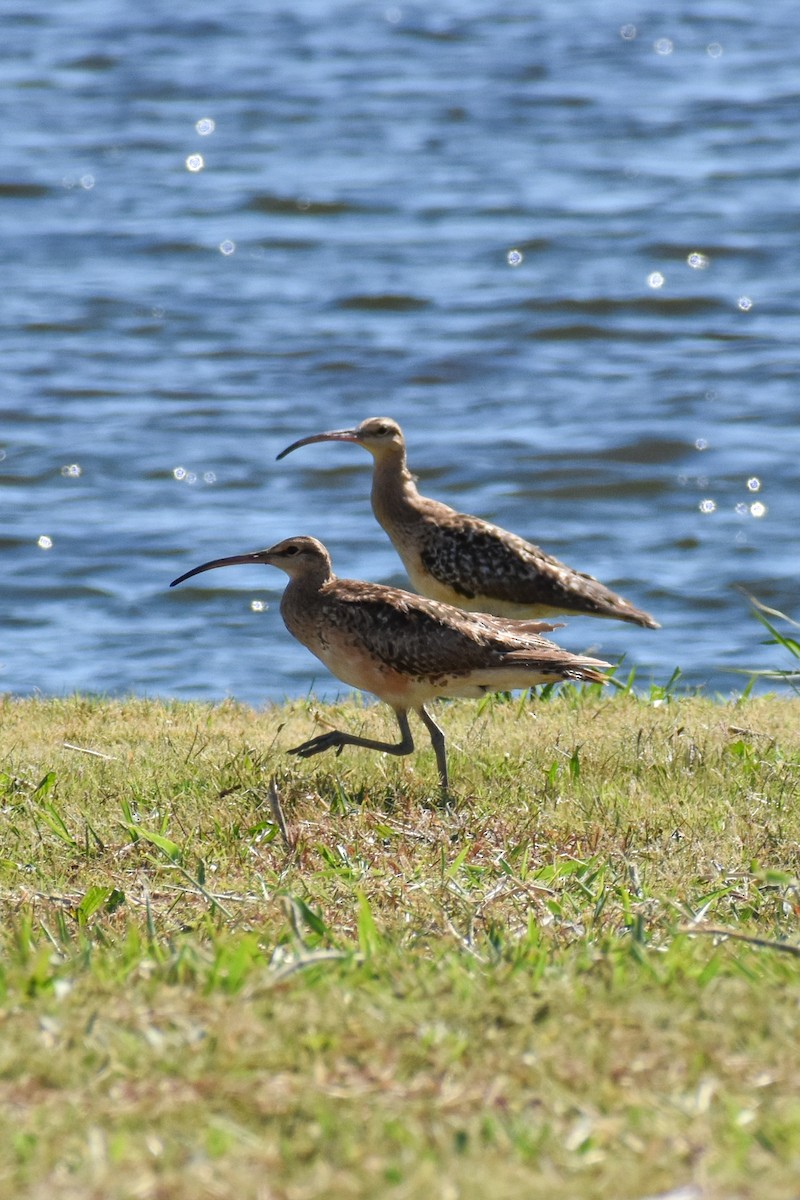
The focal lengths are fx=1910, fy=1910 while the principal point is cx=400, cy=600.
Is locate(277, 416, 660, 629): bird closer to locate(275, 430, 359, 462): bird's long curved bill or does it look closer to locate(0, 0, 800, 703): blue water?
locate(275, 430, 359, 462): bird's long curved bill

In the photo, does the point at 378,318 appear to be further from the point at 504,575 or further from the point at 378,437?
the point at 504,575

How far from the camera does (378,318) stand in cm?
1919

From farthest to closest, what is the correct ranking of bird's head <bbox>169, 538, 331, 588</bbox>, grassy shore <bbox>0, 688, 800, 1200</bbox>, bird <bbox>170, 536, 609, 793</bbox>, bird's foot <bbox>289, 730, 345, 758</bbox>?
bird's head <bbox>169, 538, 331, 588</bbox>, bird <bbox>170, 536, 609, 793</bbox>, bird's foot <bbox>289, 730, 345, 758</bbox>, grassy shore <bbox>0, 688, 800, 1200</bbox>

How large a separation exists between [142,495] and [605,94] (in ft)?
45.8

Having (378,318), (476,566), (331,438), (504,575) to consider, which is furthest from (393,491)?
(378,318)

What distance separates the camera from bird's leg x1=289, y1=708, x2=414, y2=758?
7.05 m

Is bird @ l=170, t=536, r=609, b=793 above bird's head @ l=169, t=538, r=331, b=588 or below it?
below

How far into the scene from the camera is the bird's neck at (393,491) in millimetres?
10078

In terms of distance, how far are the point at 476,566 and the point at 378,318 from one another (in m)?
9.85

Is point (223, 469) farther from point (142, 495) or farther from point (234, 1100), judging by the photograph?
point (234, 1100)

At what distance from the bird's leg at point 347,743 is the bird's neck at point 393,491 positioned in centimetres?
278

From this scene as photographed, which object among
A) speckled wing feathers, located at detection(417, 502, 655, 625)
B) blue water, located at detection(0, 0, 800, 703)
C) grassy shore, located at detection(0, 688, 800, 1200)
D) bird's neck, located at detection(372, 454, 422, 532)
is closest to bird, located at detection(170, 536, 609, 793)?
grassy shore, located at detection(0, 688, 800, 1200)

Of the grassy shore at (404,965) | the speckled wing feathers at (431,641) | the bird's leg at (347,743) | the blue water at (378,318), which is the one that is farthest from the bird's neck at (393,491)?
the bird's leg at (347,743)

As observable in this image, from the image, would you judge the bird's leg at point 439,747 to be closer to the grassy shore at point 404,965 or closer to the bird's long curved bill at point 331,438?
the grassy shore at point 404,965
